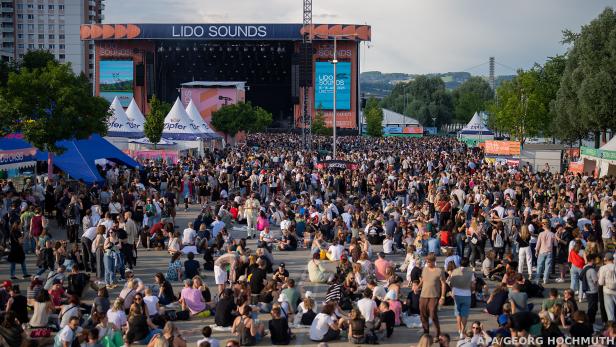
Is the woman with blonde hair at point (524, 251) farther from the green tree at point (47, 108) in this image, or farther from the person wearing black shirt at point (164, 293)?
the green tree at point (47, 108)

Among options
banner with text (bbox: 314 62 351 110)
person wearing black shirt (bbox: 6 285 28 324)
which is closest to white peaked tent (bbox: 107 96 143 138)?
person wearing black shirt (bbox: 6 285 28 324)

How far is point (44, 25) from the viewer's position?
130500 mm

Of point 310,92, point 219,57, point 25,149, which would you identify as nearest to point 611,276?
point 25,149

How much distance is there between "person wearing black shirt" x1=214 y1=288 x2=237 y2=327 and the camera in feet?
42.0

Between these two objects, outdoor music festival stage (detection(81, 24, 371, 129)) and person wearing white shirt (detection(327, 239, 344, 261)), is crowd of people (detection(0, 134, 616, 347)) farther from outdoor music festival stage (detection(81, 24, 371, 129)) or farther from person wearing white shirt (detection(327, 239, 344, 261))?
outdoor music festival stage (detection(81, 24, 371, 129))

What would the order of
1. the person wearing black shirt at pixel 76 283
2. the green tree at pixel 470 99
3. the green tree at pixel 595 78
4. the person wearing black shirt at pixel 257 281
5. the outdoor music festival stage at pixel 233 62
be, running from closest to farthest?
the person wearing black shirt at pixel 76 283, the person wearing black shirt at pixel 257 281, the green tree at pixel 595 78, the outdoor music festival stage at pixel 233 62, the green tree at pixel 470 99

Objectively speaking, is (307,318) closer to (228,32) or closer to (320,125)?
(320,125)

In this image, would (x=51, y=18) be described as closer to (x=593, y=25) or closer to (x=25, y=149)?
(x=593, y=25)

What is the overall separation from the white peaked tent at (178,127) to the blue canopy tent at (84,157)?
46.6 ft

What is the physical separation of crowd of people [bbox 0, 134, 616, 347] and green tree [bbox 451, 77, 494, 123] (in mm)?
115222

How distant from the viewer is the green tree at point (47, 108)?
26.4 meters

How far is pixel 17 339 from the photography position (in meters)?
10.9

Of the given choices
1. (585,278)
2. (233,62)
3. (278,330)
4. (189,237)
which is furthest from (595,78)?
(233,62)

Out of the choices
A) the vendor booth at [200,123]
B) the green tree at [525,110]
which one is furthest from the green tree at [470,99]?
the vendor booth at [200,123]
